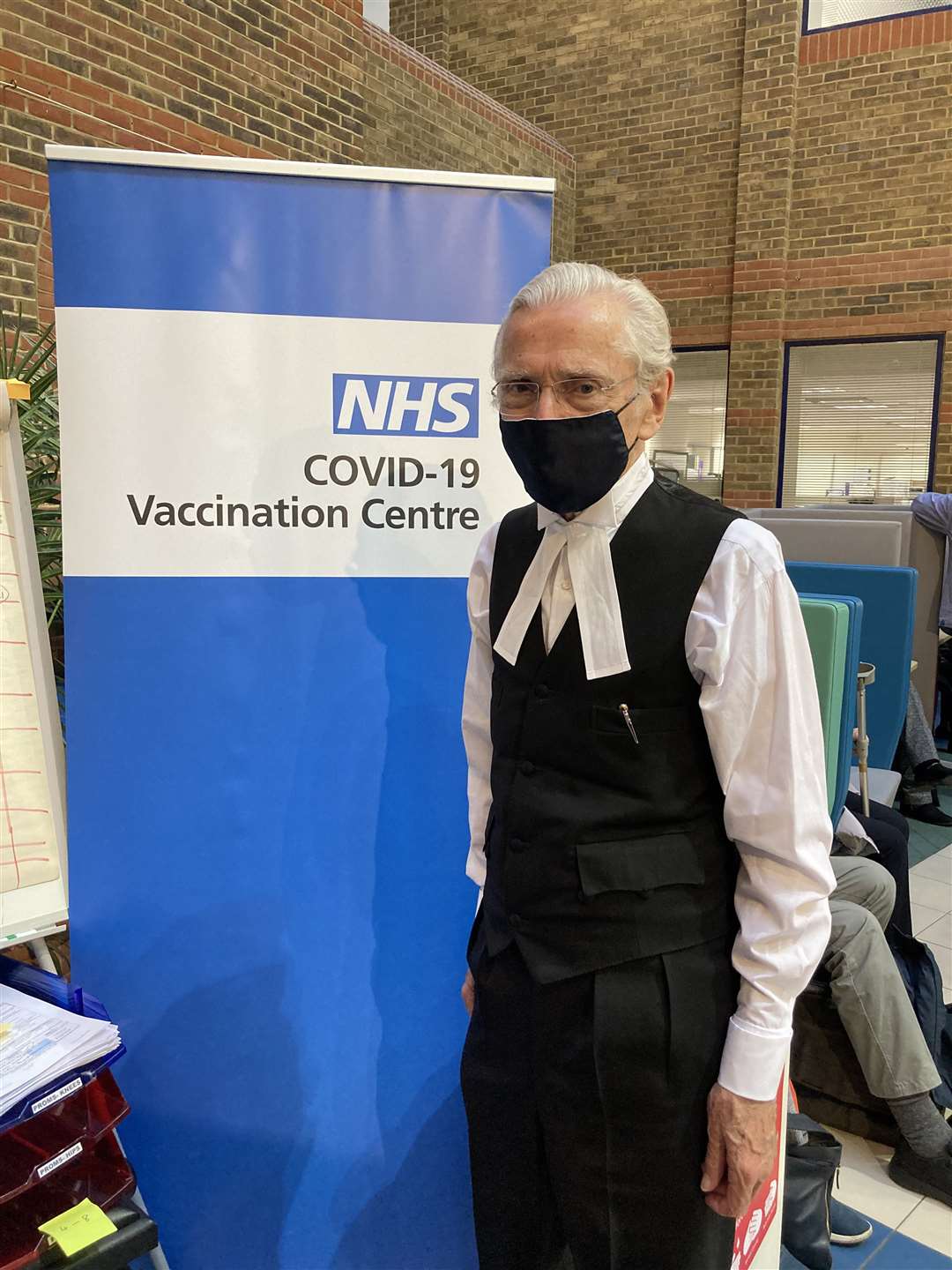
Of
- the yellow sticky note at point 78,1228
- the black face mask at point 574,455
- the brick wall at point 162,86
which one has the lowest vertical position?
the yellow sticky note at point 78,1228

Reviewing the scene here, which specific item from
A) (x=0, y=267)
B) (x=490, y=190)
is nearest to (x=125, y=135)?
(x=0, y=267)

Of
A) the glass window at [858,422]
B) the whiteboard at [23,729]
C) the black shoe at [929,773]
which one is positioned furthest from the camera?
the glass window at [858,422]

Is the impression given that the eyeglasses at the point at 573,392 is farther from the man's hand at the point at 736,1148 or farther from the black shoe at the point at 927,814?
the black shoe at the point at 927,814

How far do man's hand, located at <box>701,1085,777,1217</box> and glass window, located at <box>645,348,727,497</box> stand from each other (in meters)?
7.10

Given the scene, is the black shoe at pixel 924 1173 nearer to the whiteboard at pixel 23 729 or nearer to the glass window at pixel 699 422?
the whiteboard at pixel 23 729

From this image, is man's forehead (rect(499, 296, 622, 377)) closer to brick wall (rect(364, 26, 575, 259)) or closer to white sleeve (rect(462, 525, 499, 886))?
white sleeve (rect(462, 525, 499, 886))

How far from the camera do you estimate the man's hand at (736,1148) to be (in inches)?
39.1

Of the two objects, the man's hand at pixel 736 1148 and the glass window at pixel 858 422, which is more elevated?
the glass window at pixel 858 422

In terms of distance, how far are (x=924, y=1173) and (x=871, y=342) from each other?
6834 millimetres

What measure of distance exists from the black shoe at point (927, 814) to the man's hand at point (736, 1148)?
382 cm

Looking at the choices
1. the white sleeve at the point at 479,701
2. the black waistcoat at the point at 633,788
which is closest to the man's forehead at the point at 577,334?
the black waistcoat at the point at 633,788

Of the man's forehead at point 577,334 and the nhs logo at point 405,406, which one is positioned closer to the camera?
the man's forehead at point 577,334

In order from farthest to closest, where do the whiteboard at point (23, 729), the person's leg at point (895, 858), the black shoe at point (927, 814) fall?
the black shoe at point (927, 814) < the person's leg at point (895, 858) < the whiteboard at point (23, 729)

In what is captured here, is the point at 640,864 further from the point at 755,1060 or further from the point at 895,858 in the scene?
the point at 895,858
